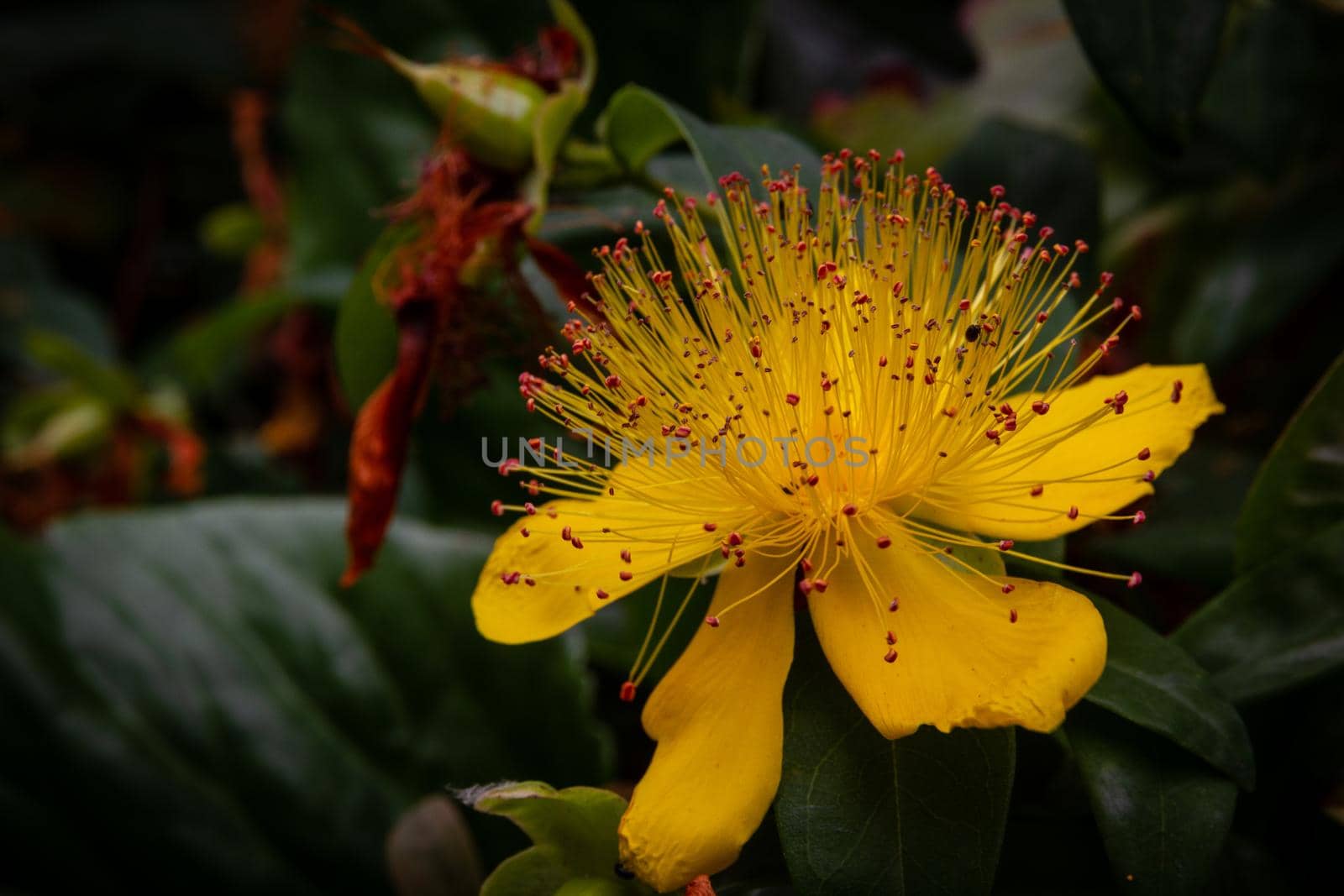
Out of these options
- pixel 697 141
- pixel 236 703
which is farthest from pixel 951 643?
pixel 236 703

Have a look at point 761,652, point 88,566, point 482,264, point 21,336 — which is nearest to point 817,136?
point 482,264

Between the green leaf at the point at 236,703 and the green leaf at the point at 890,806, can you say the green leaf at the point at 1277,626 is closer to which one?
the green leaf at the point at 890,806

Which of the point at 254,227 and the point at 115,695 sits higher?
the point at 254,227

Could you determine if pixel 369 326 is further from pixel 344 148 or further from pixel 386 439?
pixel 344 148

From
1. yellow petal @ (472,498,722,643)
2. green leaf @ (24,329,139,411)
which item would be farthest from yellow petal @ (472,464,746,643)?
green leaf @ (24,329,139,411)

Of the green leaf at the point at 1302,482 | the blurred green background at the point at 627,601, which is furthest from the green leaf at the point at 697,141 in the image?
the green leaf at the point at 1302,482

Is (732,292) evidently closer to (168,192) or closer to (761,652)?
(761,652)
